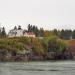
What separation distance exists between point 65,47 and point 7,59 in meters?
22.0

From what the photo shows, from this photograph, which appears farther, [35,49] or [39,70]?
[35,49]

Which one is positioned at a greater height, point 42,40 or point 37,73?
point 42,40

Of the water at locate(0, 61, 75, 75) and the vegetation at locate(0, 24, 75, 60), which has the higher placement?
the vegetation at locate(0, 24, 75, 60)

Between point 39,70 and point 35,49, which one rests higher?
point 35,49

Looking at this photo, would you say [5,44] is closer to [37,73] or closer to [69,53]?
[69,53]

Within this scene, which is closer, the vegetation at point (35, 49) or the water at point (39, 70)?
the water at point (39, 70)

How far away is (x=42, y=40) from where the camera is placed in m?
155

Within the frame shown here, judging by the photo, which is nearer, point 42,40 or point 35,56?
point 35,56

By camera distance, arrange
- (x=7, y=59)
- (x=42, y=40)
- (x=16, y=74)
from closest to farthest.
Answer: (x=16, y=74) → (x=7, y=59) → (x=42, y=40)

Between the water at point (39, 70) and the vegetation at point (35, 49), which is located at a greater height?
the vegetation at point (35, 49)

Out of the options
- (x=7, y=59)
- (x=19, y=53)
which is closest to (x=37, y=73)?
(x=7, y=59)

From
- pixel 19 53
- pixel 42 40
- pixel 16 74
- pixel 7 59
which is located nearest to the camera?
pixel 16 74

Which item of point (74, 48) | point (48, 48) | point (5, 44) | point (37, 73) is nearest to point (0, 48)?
point (5, 44)

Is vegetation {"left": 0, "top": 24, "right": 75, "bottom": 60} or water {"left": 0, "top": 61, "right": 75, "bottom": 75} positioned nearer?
water {"left": 0, "top": 61, "right": 75, "bottom": 75}
